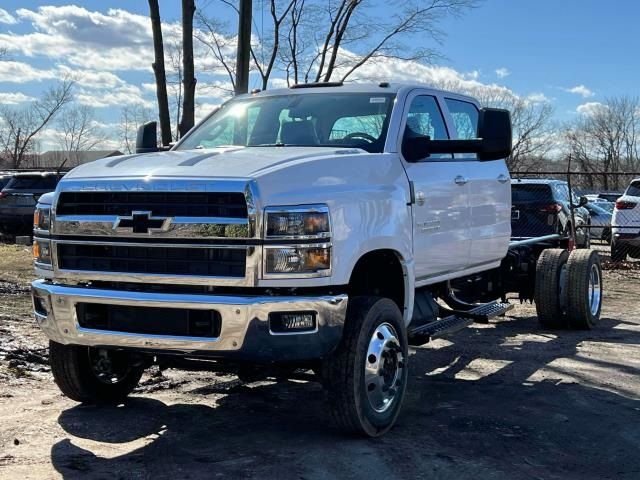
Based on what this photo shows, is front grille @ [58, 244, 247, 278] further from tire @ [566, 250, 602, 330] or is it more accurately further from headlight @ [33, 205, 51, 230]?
tire @ [566, 250, 602, 330]

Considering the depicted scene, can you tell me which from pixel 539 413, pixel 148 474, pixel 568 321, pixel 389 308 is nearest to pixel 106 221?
pixel 148 474

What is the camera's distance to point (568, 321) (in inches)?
340

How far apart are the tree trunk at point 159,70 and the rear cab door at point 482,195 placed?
777 centimetres

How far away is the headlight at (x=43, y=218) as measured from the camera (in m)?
4.62

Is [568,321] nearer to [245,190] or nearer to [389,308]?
[389,308]

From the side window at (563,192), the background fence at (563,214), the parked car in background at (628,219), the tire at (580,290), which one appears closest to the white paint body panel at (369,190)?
the tire at (580,290)

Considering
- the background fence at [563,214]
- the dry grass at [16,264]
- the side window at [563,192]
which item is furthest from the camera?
the side window at [563,192]

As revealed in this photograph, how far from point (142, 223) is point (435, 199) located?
224cm

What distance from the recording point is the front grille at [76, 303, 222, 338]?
4148 millimetres

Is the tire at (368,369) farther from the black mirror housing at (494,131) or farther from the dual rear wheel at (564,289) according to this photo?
the dual rear wheel at (564,289)

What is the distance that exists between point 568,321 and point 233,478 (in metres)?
5.69

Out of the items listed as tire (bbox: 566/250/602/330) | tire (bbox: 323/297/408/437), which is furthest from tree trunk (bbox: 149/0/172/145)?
tire (bbox: 323/297/408/437)

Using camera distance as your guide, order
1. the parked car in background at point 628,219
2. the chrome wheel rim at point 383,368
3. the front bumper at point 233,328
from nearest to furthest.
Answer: the front bumper at point 233,328 < the chrome wheel rim at point 383,368 < the parked car in background at point 628,219

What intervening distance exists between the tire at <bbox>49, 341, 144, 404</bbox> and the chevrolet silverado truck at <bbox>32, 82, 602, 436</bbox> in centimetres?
1
